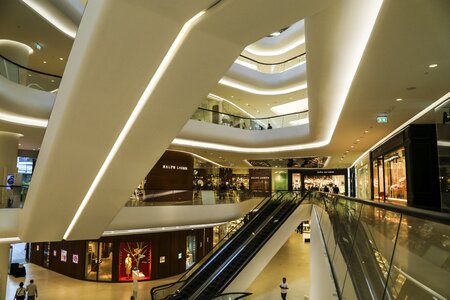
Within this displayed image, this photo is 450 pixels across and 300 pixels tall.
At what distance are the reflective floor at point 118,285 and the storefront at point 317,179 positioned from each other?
45.9 ft

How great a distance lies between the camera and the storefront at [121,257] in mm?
16734

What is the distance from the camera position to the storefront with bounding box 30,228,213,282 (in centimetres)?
1673

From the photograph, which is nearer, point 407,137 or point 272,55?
point 407,137

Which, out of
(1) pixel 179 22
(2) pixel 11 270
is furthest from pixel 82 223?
(2) pixel 11 270

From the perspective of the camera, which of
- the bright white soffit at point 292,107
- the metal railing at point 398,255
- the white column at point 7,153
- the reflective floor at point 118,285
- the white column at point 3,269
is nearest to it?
the metal railing at point 398,255

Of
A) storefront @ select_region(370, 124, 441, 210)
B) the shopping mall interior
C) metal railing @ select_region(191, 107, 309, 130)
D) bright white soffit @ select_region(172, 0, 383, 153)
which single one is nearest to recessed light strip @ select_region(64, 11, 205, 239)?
the shopping mall interior

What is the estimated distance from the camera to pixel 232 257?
477 inches

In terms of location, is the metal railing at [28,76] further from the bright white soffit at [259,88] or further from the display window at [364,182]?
the display window at [364,182]

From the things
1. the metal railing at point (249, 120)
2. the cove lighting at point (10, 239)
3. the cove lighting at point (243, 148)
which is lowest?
the cove lighting at point (10, 239)

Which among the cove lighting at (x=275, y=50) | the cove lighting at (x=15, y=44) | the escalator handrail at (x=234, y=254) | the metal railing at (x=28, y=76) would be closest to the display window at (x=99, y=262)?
the escalator handrail at (x=234, y=254)

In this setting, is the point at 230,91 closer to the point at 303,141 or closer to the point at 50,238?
the point at 303,141

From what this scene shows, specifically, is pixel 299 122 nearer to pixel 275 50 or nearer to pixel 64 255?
pixel 275 50

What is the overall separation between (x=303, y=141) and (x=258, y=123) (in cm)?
322

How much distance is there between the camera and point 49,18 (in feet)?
36.0
